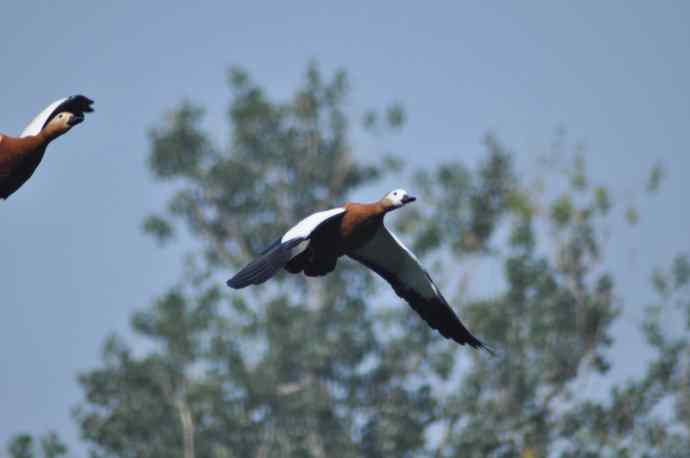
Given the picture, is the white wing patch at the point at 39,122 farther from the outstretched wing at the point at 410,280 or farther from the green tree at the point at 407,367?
the green tree at the point at 407,367

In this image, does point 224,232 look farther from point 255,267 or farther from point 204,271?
point 255,267

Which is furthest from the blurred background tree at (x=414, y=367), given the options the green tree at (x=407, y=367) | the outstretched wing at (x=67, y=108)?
the outstretched wing at (x=67, y=108)

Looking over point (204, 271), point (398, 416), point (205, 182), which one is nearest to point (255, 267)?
point (398, 416)

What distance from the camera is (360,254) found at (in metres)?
10.9

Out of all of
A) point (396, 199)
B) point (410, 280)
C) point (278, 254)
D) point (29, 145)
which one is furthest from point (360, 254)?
point (29, 145)

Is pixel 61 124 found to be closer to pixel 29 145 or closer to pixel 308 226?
pixel 29 145

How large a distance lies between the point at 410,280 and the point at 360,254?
41 cm

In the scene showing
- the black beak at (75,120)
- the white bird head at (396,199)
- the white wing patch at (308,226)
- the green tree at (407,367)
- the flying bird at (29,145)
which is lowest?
the flying bird at (29,145)

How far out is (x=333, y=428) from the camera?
2534 cm

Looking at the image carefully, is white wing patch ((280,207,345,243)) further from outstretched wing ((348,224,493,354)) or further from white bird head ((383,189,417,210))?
outstretched wing ((348,224,493,354))

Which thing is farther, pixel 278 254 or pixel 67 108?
pixel 278 254

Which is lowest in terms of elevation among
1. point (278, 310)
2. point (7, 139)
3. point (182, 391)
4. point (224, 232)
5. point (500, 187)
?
point (7, 139)

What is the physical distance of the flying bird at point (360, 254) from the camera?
948cm

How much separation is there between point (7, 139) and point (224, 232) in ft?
65.1
